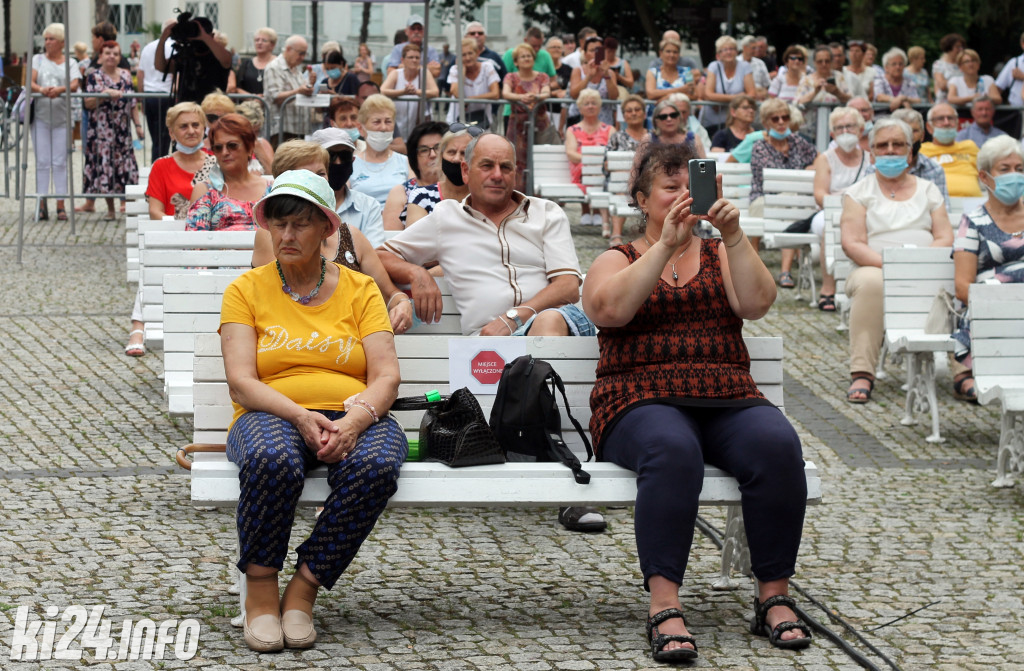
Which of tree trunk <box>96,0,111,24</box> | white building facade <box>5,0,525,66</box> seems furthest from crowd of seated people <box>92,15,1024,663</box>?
white building facade <box>5,0,525,66</box>

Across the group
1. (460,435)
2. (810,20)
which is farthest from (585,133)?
(810,20)

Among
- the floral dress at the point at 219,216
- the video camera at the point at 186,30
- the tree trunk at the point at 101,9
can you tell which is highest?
the tree trunk at the point at 101,9

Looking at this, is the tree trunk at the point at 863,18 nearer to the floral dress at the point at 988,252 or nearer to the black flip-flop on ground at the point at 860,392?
the black flip-flop on ground at the point at 860,392

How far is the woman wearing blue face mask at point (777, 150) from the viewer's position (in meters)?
14.3

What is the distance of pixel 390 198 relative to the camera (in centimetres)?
820

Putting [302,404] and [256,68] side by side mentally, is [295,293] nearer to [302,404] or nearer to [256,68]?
[302,404]

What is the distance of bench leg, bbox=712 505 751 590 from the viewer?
218 inches

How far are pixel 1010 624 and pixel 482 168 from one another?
2.67m

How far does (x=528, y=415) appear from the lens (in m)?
5.31

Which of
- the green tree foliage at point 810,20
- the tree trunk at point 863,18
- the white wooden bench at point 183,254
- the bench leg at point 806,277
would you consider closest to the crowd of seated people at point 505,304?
the white wooden bench at point 183,254

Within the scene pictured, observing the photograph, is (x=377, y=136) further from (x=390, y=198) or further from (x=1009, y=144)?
(x=1009, y=144)

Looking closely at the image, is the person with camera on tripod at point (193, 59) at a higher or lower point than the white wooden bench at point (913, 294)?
higher

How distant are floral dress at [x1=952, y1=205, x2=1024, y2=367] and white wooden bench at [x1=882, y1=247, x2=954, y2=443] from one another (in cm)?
15

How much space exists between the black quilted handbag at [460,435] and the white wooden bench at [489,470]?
5 centimetres
